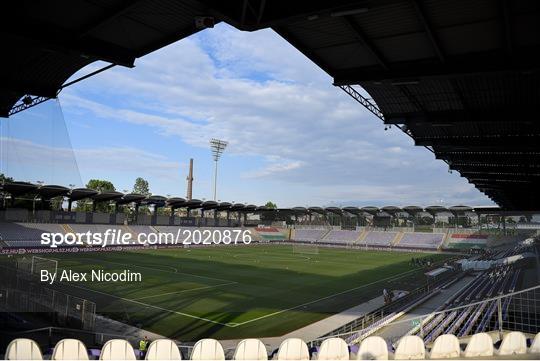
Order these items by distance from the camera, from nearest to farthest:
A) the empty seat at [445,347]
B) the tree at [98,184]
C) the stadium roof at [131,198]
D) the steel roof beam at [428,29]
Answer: the empty seat at [445,347]
the steel roof beam at [428,29]
the stadium roof at [131,198]
the tree at [98,184]

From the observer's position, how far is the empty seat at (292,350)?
8.66 meters

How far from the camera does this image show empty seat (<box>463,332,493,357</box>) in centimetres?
955

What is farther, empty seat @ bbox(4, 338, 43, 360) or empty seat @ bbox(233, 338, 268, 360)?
empty seat @ bbox(233, 338, 268, 360)

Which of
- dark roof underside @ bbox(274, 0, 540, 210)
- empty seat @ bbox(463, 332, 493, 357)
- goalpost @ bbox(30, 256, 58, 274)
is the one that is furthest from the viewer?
goalpost @ bbox(30, 256, 58, 274)

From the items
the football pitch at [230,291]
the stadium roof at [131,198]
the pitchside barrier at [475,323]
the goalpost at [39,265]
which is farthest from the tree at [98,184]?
the pitchside barrier at [475,323]

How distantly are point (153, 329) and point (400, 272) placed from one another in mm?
30706

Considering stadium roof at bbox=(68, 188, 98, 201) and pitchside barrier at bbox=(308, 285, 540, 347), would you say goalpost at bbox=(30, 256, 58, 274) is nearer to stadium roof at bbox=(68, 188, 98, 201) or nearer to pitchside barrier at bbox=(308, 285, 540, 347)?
pitchside barrier at bbox=(308, 285, 540, 347)

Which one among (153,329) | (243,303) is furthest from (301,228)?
(153,329)

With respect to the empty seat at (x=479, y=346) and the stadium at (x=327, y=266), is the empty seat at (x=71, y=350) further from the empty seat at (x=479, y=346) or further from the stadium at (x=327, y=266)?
the empty seat at (x=479, y=346)


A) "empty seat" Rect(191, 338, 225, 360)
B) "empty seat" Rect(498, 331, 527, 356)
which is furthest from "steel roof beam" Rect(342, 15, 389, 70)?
"empty seat" Rect(191, 338, 225, 360)

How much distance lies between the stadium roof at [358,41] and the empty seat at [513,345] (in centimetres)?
739

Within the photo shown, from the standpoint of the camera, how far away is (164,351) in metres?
8.26

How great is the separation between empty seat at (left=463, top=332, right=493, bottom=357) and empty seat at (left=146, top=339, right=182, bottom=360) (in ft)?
21.3

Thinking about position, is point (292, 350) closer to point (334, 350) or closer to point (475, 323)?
point (334, 350)
